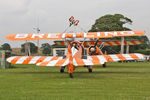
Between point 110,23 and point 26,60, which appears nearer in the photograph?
point 26,60

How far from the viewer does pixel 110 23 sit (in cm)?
4669

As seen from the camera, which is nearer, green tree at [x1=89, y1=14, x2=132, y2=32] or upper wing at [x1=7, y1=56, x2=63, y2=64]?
upper wing at [x1=7, y1=56, x2=63, y2=64]

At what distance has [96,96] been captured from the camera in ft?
20.2

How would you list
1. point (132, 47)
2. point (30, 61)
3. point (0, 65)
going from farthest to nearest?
1. point (132, 47)
2. point (0, 65)
3. point (30, 61)

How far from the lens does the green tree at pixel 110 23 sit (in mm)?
44688

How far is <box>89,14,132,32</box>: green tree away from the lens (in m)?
44.7

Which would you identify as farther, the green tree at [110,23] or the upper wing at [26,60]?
the green tree at [110,23]

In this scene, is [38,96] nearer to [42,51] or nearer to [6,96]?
[6,96]

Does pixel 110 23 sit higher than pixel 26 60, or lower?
higher

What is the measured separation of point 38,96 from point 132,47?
140 feet

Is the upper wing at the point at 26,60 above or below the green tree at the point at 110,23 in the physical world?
below

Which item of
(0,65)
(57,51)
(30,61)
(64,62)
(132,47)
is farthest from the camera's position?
(132,47)

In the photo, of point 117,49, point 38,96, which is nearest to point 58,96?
point 38,96

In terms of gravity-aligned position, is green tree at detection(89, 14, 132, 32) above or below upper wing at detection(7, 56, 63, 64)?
above
